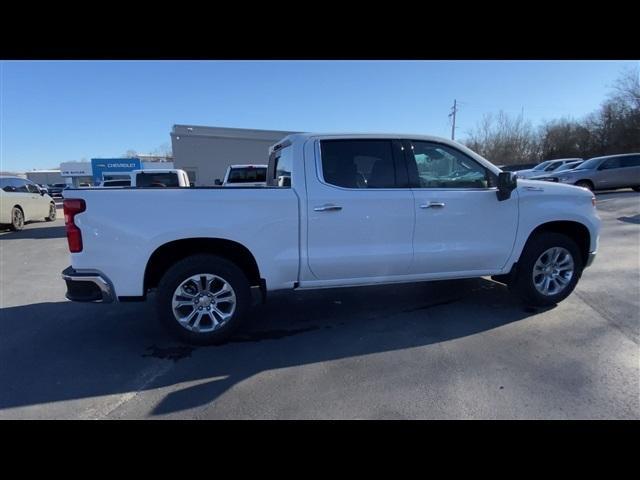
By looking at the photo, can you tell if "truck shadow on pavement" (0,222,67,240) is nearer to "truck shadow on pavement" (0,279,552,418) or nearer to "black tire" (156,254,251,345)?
"truck shadow on pavement" (0,279,552,418)

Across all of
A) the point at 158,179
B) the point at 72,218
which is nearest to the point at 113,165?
the point at 158,179

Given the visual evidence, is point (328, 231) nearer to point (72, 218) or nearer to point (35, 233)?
point (72, 218)

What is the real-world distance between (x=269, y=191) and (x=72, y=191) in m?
1.79

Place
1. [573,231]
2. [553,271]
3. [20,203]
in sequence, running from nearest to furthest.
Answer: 1. [553,271]
2. [573,231]
3. [20,203]

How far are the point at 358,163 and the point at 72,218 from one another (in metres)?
2.80

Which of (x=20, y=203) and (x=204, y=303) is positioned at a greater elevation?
(x=20, y=203)

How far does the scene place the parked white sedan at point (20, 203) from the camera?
40.1 ft

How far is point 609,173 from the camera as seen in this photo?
56.3 ft

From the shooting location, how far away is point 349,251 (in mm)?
3797

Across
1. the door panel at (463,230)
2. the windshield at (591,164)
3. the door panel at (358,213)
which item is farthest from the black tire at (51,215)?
the windshield at (591,164)

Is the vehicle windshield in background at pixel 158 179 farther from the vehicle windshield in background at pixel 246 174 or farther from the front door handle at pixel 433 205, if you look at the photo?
the front door handle at pixel 433 205

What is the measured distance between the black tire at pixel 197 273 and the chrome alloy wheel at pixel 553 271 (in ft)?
11.4
